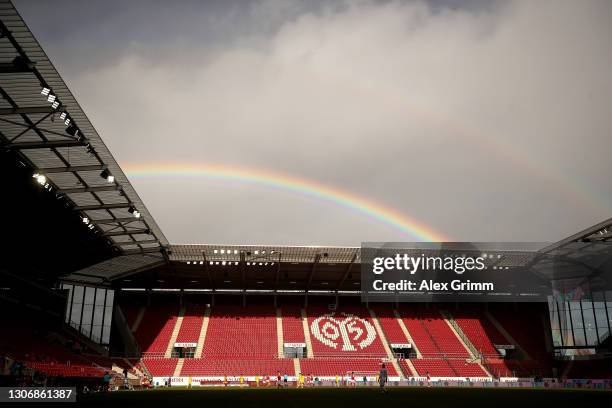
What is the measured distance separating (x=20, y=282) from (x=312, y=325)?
2970cm

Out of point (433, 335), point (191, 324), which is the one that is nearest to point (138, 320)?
point (191, 324)

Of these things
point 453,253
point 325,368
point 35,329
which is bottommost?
point 325,368

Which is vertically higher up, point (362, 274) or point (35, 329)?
point (362, 274)

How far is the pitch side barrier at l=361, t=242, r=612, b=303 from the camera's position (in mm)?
48562

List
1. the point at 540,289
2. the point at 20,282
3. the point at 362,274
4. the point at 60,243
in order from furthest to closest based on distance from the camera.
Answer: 1. the point at 540,289
2. the point at 362,274
3. the point at 20,282
4. the point at 60,243

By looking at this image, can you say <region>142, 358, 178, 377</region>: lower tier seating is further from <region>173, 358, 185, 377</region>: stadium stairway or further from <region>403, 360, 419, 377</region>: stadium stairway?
<region>403, 360, 419, 377</region>: stadium stairway

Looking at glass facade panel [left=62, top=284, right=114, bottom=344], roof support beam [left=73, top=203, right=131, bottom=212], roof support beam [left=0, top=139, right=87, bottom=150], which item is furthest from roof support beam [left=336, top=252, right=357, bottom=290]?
roof support beam [left=0, top=139, right=87, bottom=150]

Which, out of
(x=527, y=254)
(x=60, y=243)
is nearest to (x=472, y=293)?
(x=527, y=254)

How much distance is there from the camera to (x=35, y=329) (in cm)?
4481

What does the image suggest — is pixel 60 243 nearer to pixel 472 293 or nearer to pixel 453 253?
pixel 453 253

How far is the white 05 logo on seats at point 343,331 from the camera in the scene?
5488 cm

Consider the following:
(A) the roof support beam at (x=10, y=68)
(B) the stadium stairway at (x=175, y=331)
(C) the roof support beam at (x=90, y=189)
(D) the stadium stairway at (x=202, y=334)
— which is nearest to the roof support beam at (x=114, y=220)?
(C) the roof support beam at (x=90, y=189)

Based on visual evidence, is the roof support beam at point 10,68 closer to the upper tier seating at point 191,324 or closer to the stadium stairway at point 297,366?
the stadium stairway at point 297,366

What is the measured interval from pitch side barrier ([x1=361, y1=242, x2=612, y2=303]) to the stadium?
0.34 m
